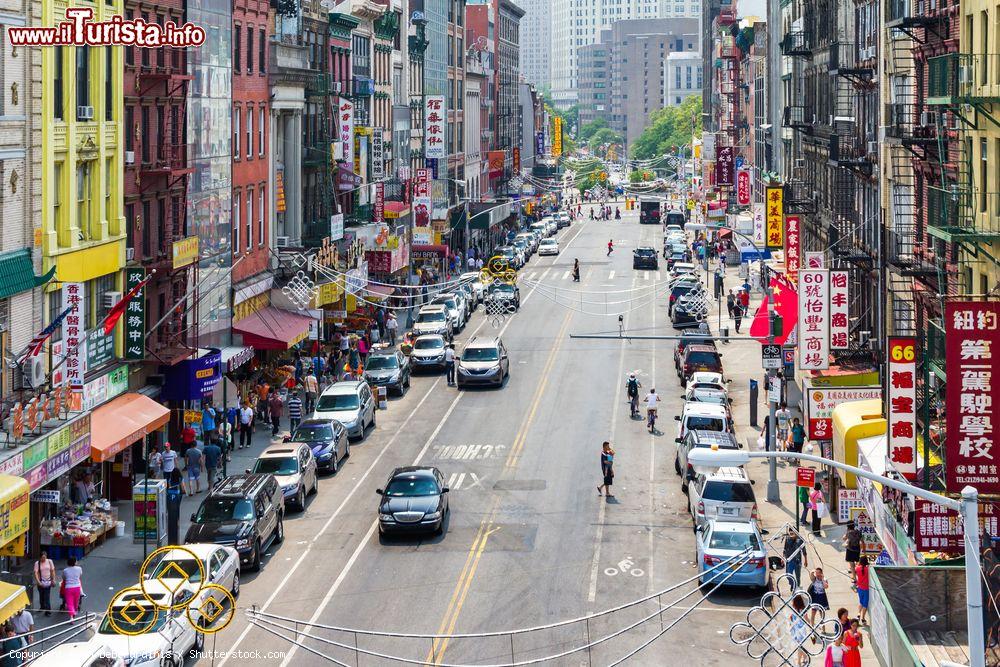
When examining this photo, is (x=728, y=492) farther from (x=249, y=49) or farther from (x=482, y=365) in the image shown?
(x=249, y=49)

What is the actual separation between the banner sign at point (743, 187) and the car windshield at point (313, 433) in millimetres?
61917

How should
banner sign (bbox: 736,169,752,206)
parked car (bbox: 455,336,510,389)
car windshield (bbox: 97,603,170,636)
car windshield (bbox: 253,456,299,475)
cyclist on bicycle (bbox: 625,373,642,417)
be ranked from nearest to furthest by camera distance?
car windshield (bbox: 97,603,170,636), car windshield (bbox: 253,456,299,475), cyclist on bicycle (bbox: 625,373,642,417), parked car (bbox: 455,336,510,389), banner sign (bbox: 736,169,752,206)

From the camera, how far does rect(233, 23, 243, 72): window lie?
5825cm

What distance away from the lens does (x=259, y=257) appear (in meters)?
62.1

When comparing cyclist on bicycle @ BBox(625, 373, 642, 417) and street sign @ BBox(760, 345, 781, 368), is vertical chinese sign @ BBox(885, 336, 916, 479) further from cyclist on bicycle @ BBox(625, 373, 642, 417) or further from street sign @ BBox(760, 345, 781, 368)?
cyclist on bicycle @ BBox(625, 373, 642, 417)

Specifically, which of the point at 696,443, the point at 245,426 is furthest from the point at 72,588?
the point at 696,443

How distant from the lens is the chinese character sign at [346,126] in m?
73.4

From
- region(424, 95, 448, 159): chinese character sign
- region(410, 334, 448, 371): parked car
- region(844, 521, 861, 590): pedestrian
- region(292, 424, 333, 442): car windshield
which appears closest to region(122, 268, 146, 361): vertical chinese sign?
region(292, 424, 333, 442): car windshield

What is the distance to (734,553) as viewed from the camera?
3347 cm

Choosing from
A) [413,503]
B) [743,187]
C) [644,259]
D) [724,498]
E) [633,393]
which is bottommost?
[413,503]

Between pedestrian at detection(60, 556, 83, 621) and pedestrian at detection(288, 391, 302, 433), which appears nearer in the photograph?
pedestrian at detection(60, 556, 83, 621)

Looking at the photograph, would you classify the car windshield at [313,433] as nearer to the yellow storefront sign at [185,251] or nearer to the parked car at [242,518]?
the yellow storefront sign at [185,251]

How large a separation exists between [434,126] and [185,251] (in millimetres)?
55171

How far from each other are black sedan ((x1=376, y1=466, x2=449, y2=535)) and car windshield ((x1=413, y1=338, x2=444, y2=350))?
26.8 m
